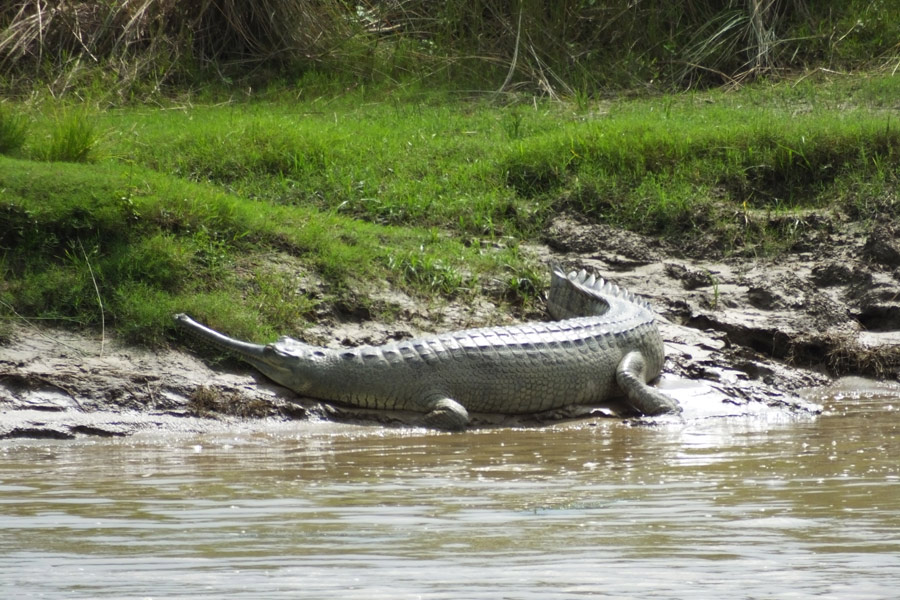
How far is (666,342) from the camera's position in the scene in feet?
23.1

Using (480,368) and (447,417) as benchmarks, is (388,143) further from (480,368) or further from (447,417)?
(447,417)

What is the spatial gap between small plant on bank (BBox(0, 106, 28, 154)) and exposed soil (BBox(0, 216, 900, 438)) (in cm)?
220

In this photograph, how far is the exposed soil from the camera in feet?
18.3

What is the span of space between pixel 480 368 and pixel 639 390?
0.84m

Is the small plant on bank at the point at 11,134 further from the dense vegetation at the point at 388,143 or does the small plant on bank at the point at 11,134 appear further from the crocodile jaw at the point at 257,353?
the crocodile jaw at the point at 257,353

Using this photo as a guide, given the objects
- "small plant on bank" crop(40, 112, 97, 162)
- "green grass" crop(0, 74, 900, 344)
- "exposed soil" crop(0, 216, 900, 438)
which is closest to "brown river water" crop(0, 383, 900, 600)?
"exposed soil" crop(0, 216, 900, 438)

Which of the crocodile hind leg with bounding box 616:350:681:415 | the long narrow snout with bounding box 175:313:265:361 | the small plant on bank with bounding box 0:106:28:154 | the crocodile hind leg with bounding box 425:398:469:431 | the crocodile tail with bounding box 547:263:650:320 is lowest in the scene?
the crocodile hind leg with bounding box 425:398:469:431

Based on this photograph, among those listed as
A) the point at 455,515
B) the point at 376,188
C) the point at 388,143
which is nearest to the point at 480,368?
the point at 455,515

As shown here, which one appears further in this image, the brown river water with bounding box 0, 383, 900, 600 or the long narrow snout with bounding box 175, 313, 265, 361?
the long narrow snout with bounding box 175, 313, 265, 361

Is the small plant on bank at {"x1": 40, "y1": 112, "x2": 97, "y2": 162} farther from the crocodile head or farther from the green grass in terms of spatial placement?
the crocodile head

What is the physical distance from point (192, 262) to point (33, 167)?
3.74ft

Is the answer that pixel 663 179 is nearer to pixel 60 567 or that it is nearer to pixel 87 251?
pixel 87 251

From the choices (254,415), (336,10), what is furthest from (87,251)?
(336,10)

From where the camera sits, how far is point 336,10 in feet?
39.5
